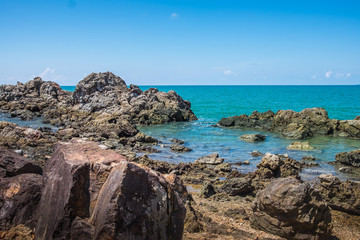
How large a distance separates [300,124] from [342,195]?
2483cm

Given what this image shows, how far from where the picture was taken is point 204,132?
39125mm

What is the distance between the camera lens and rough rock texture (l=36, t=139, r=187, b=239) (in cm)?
579

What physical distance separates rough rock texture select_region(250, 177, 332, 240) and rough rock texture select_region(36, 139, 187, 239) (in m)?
4.25

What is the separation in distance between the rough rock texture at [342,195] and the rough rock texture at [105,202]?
363 inches

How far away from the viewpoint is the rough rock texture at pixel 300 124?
35.7 metres

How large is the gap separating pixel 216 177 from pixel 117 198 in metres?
13.7

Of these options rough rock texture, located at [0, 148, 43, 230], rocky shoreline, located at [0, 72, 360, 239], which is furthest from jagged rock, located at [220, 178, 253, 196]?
rough rock texture, located at [0, 148, 43, 230]

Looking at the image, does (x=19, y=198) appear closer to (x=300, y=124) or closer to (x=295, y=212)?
(x=295, y=212)

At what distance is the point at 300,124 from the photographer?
37.0m

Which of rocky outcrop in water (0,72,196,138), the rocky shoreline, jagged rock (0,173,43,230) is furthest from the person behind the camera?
rocky outcrop in water (0,72,196,138)

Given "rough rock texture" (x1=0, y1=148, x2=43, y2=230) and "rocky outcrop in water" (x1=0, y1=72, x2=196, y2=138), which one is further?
"rocky outcrop in water" (x1=0, y1=72, x2=196, y2=138)

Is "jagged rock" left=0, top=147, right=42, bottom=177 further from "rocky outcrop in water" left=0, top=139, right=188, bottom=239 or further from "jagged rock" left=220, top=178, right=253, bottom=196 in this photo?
"jagged rock" left=220, top=178, right=253, bottom=196

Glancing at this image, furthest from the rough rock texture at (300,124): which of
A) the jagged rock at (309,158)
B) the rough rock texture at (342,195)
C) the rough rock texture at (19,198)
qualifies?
the rough rock texture at (19,198)

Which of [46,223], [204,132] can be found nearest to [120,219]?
[46,223]
